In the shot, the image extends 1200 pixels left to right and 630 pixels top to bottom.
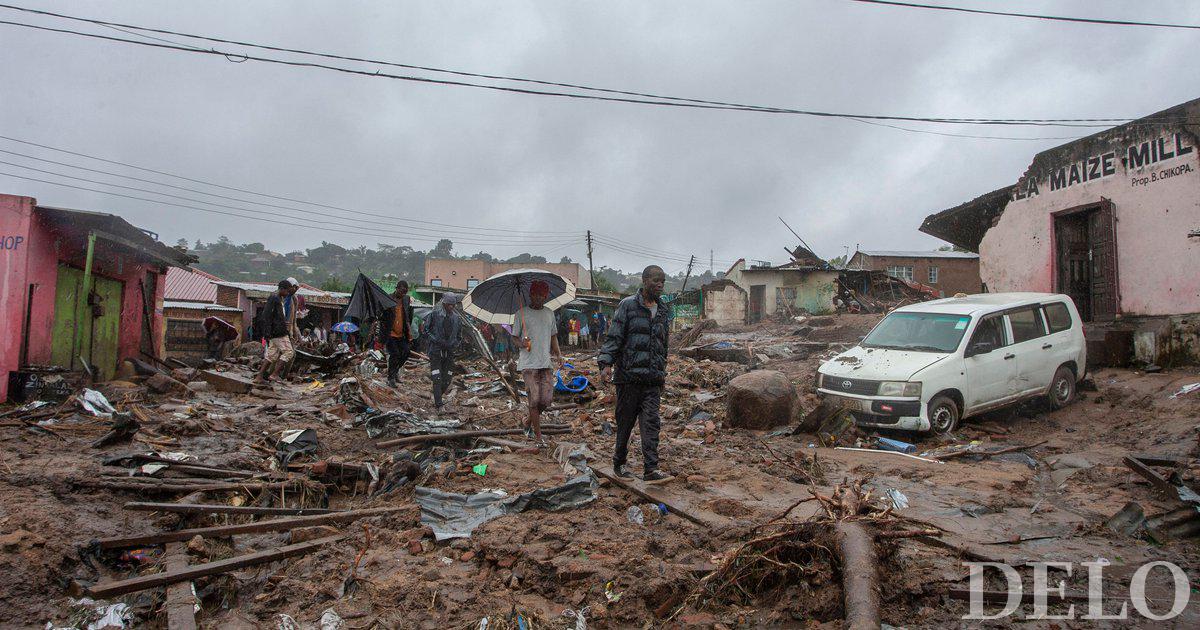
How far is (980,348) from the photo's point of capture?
7.72 metres

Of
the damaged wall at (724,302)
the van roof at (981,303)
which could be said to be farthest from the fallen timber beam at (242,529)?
the damaged wall at (724,302)

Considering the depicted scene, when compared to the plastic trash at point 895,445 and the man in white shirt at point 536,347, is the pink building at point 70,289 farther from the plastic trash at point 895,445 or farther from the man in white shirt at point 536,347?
the plastic trash at point 895,445

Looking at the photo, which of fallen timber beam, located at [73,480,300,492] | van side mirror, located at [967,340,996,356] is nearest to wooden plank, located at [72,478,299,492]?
fallen timber beam, located at [73,480,300,492]

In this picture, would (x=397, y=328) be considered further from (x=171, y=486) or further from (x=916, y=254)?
(x=916, y=254)

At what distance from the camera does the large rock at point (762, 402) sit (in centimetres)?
811

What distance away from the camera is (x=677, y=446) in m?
7.21

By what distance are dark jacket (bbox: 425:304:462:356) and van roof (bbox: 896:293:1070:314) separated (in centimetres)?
661

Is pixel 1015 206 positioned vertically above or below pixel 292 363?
above

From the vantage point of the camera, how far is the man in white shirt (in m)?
6.48

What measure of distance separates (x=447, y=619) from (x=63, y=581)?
2555 millimetres

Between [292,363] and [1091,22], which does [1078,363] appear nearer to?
[1091,22]

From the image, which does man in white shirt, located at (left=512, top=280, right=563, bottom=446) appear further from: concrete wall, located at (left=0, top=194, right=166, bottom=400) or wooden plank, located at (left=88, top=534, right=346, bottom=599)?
concrete wall, located at (left=0, top=194, right=166, bottom=400)

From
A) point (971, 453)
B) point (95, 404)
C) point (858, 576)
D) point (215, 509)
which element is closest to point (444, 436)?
point (215, 509)

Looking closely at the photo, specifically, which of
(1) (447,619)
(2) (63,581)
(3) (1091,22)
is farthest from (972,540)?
(3) (1091,22)
